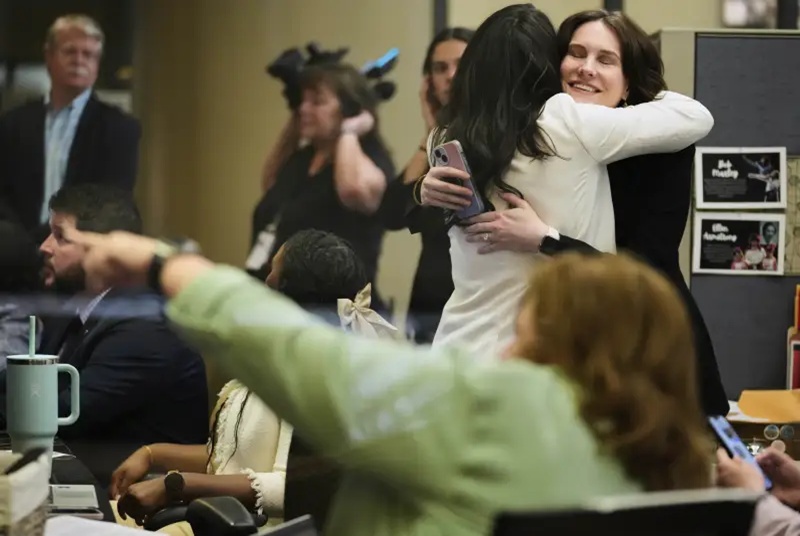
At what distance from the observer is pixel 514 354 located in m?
1.30

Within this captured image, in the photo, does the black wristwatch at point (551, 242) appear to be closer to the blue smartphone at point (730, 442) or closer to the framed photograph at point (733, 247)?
the blue smartphone at point (730, 442)

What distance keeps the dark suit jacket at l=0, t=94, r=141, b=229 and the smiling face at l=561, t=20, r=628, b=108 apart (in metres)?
2.03

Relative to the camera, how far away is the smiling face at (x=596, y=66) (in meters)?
2.59

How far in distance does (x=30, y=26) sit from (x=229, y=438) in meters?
2.10

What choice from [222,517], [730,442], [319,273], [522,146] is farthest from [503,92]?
[222,517]

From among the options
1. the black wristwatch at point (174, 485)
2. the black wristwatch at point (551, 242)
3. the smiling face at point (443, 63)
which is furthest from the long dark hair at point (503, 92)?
the smiling face at point (443, 63)

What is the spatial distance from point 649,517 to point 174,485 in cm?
153

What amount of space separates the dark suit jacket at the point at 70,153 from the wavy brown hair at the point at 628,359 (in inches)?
124

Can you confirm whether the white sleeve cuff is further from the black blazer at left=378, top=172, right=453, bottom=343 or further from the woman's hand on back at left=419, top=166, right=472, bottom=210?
the black blazer at left=378, top=172, right=453, bottom=343

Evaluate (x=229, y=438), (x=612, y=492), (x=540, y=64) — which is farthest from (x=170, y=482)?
(x=612, y=492)

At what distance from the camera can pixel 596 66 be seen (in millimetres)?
2586

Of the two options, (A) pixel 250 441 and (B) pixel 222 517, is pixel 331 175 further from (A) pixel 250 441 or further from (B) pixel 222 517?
(B) pixel 222 517

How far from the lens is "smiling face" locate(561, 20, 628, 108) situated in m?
2.59

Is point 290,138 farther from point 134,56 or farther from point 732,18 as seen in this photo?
point 732,18
